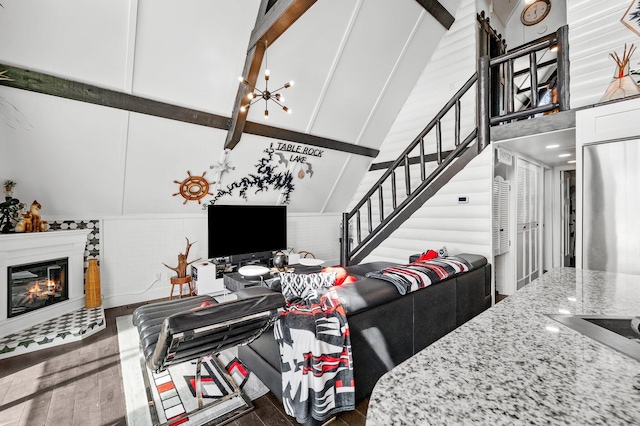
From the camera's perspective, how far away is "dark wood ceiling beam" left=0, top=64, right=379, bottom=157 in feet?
9.43

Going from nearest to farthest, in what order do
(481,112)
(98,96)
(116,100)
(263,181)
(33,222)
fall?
(98,96) → (116,100) → (33,222) → (481,112) → (263,181)

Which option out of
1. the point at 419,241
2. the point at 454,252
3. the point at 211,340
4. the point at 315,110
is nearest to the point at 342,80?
the point at 315,110

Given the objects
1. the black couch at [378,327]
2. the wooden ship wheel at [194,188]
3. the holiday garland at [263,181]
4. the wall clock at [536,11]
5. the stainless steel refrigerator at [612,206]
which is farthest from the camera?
the wall clock at [536,11]

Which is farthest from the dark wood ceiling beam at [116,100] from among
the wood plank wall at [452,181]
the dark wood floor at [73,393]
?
the dark wood floor at [73,393]

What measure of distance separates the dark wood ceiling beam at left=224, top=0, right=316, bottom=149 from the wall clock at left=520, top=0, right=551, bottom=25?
5.71 m

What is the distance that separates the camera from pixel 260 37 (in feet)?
11.4

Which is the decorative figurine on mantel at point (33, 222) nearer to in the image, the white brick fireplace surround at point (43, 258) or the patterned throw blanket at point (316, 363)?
the white brick fireplace surround at point (43, 258)

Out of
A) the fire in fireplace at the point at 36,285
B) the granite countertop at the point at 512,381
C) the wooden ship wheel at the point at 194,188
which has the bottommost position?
the fire in fireplace at the point at 36,285

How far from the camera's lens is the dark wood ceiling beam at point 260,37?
3.13m

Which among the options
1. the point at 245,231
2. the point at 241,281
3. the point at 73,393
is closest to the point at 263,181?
the point at 245,231

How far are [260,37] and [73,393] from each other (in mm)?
3825

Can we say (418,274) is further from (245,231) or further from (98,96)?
(98,96)

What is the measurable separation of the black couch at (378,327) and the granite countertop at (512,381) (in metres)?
1.10

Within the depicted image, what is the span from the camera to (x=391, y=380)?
604 millimetres
